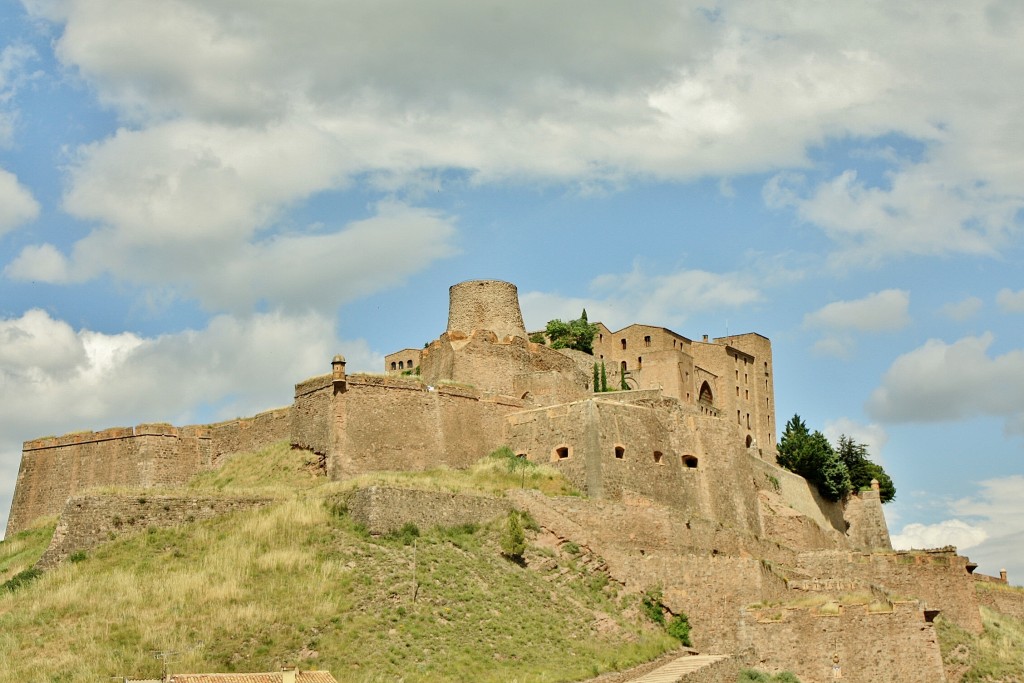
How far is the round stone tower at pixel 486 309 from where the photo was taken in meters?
49.2

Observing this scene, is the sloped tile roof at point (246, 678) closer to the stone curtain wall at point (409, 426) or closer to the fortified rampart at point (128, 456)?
the stone curtain wall at point (409, 426)

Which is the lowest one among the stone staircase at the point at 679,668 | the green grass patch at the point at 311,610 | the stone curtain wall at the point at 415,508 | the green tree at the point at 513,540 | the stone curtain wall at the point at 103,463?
the stone staircase at the point at 679,668

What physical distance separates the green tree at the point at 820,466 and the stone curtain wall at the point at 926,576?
39.9 ft

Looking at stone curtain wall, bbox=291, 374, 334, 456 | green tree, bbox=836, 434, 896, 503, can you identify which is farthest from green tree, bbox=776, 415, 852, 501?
stone curtain wall, bbox=291, 374, 334, 456

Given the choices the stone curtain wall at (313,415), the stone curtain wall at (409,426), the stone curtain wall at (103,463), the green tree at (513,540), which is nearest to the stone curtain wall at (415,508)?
the green tree at (513,540)

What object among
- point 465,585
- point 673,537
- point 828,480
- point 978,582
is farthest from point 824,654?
point 828,480

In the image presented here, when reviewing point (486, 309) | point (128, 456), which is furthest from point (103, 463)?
point (486, 309)

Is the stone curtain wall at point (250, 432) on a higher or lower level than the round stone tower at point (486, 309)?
lower

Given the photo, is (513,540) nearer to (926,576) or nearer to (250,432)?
(250,432)

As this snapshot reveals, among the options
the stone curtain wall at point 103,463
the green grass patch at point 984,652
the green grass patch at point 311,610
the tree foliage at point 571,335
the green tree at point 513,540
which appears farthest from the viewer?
the tree foliage at point 571,335

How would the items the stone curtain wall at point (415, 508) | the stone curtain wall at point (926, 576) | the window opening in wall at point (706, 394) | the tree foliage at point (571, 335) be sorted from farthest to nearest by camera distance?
the window opening in wall at point (706, 394) → the tree foliage at point (571, 335) → the stone curtain wall at point (926, 576) → the stone curtain wall at point (415, 508)

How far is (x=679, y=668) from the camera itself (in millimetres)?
31016

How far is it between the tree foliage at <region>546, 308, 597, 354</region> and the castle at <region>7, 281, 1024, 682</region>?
1026 centimetres

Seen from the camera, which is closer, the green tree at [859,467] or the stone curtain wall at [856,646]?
the stone curtain wall at [856,646]
